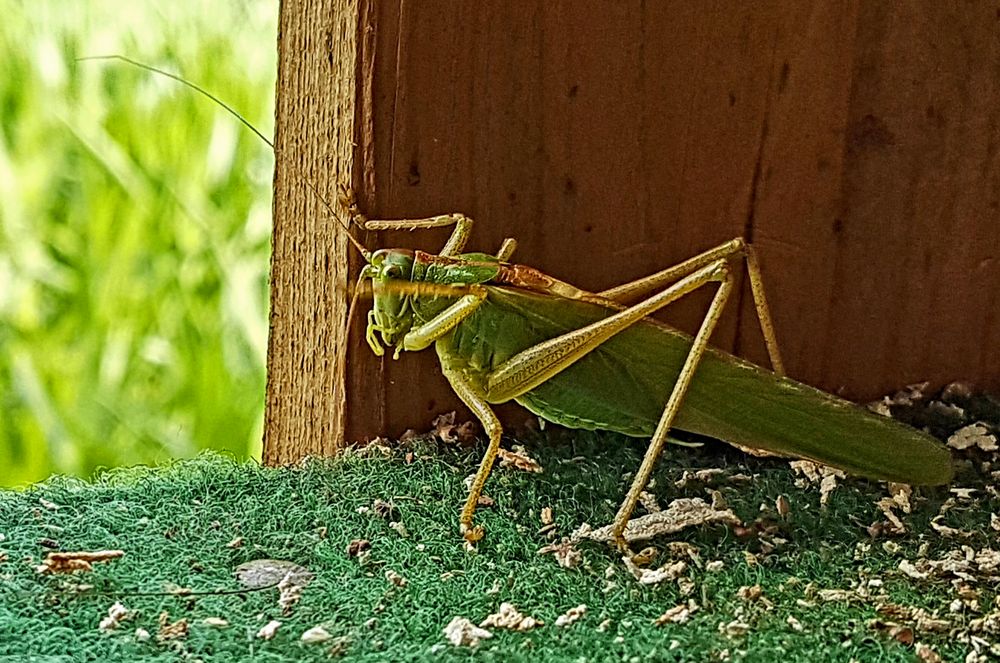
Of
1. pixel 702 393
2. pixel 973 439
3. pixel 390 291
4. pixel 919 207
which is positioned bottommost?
pixel 973 439

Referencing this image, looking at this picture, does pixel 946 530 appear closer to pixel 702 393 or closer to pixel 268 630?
pixel 702 393

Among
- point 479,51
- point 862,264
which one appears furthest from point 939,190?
point 479,51

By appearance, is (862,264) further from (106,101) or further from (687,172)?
(106,101)

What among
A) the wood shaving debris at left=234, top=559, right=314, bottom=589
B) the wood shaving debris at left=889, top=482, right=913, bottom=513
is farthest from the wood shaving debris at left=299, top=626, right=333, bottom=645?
the wood shaving debris at left=889, top=482, right=913, bottom=513

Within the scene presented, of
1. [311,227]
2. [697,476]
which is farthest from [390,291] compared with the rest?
[697,476]

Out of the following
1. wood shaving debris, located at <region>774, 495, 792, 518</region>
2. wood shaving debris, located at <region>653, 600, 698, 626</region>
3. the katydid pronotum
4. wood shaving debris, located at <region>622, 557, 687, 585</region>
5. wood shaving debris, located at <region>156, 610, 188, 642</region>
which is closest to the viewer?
wood shaving debris, located at <region>156, 610, 188, 642</region>

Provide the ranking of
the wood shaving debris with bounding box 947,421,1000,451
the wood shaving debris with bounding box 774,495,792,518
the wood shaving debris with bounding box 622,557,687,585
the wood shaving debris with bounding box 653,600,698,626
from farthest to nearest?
the wood shaving debris with bounding box 947,421,1000,451 → the wood shaving debris with bounding box 774,495,792,518 → the wood shaving debris with bounding box 622,557,687,585 → the wood shaving debris with bounding box 653,600,698,626

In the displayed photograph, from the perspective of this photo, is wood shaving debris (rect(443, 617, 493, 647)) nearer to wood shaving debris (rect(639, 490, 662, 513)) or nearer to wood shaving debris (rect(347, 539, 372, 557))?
wood shaving debris (rect(347, 539, 372, 557))
